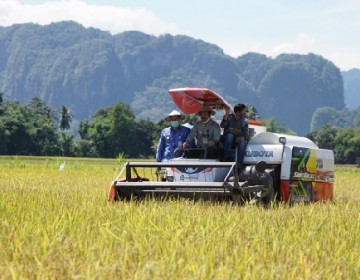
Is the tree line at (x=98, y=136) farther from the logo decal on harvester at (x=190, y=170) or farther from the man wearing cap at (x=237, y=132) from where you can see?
the logo decal on harvester at (x=190, y=170)

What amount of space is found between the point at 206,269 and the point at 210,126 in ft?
23.5

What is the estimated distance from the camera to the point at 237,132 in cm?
1137

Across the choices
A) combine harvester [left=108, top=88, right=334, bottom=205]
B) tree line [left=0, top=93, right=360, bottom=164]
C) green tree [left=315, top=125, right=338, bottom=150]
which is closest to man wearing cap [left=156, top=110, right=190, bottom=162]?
combine harvester [left=108, top=88, right=334, bottom=205]

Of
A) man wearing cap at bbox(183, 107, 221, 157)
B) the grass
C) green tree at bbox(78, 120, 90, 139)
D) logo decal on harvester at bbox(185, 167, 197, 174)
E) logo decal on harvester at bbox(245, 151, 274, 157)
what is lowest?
green tree at bbox(78, 120, 90, 139)

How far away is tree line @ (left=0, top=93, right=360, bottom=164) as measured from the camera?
292 ft

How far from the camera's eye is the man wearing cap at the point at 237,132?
1118 cm

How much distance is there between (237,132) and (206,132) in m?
0.49

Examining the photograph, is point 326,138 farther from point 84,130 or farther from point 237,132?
point 237,132

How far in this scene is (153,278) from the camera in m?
4.06

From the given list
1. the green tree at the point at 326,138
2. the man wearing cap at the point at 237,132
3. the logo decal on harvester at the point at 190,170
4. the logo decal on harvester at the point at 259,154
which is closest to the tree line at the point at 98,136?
the green tree at the point at 326,138

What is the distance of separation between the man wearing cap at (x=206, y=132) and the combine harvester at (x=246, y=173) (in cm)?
18

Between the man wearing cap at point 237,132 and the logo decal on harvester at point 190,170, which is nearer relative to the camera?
the logo decal on harvester at point 190,170

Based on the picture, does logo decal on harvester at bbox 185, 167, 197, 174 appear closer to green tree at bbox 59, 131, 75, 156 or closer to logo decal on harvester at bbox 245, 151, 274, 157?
logo decal on harvester at bbox 245, 151, 274, 157

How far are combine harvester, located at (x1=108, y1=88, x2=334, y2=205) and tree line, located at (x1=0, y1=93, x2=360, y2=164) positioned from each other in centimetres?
7206
